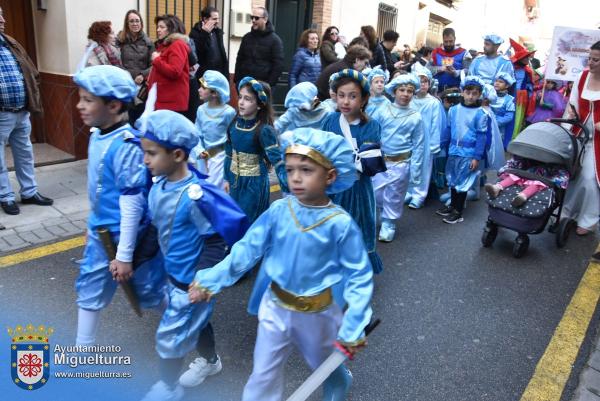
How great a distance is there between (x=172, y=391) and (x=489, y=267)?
3.26 meters

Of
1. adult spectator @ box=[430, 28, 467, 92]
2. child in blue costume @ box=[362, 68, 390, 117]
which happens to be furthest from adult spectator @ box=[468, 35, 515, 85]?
child in blue costume @ box=[362, 68, 390, 117]

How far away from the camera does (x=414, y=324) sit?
367 centimetres

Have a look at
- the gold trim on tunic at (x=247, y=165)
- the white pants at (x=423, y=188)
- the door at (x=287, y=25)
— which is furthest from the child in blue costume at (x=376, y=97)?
the door at (x=287, y=25)

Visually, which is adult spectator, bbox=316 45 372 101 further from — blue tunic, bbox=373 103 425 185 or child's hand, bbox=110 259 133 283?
child's hand, bbox=110 259 133 283

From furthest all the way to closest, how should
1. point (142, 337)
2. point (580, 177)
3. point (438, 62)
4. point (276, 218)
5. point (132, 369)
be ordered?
point (438, 62) < point (580, 177) < point (142, 337) < point (132, 369) < point (276, 218)

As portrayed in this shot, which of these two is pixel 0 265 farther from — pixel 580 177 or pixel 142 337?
pixel 580 177

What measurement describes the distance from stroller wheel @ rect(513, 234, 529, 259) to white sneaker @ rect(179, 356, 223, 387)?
3334 millimetres

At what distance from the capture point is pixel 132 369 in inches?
116

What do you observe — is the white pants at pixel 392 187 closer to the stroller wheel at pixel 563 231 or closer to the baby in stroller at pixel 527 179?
the baby in stroller at pixel 527 179

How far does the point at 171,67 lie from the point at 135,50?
3.50ft

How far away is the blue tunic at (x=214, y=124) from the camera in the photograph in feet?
15.8

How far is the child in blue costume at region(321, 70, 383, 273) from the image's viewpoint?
3.74 meters

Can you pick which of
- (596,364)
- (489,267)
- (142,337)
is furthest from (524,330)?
(142,337)

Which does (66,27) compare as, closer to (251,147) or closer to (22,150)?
(22,150)
